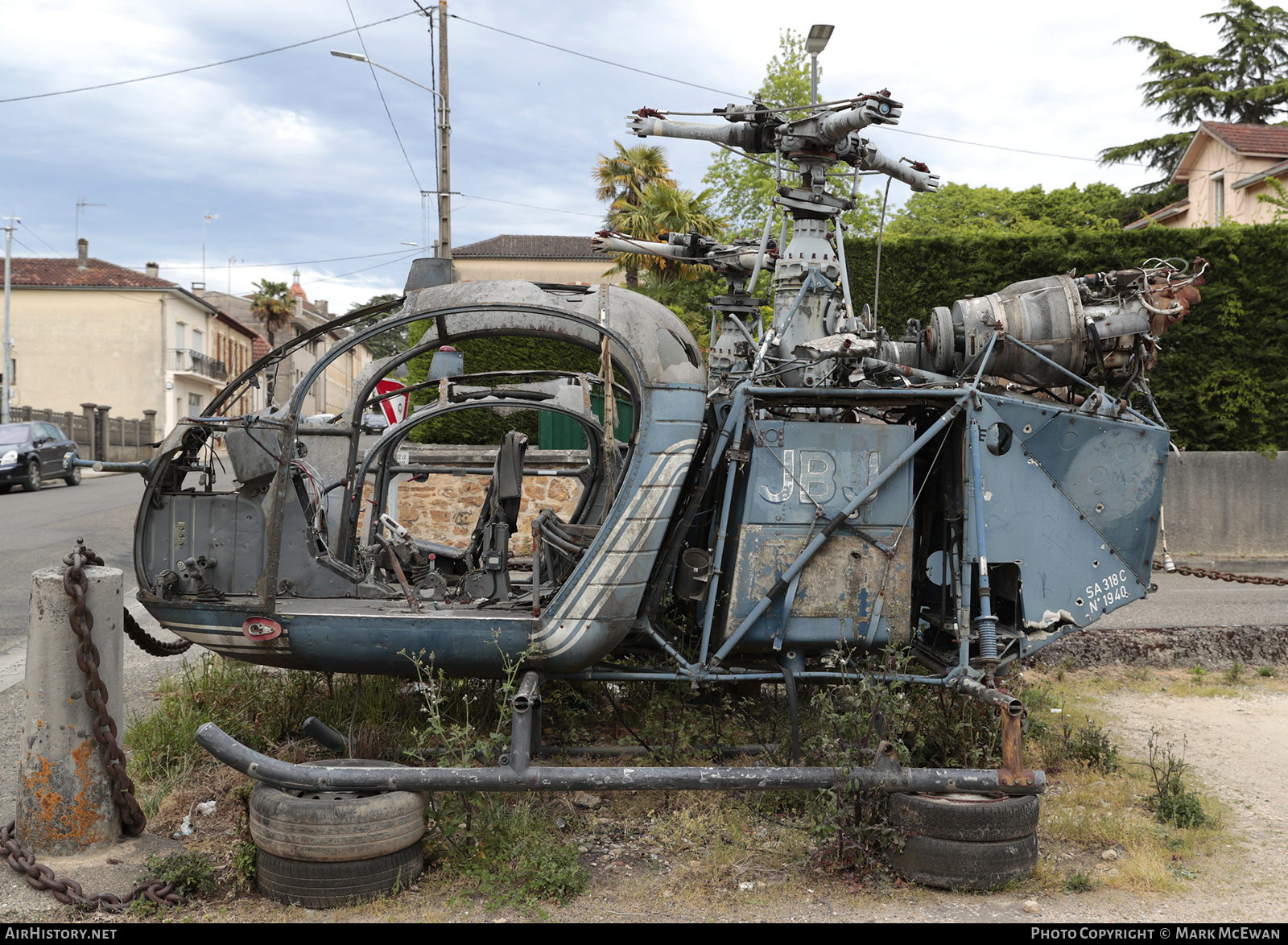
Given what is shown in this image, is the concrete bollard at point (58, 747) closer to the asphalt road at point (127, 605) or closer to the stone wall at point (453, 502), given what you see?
Answer: the asphalt road at point (127, 605)

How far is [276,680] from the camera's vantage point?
6.02 metres

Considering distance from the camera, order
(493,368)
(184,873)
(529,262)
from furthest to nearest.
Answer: (529,262), (493,368), (184,873)

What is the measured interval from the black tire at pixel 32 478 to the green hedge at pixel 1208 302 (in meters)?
18.7

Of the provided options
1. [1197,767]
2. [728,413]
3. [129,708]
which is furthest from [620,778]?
[129,708]

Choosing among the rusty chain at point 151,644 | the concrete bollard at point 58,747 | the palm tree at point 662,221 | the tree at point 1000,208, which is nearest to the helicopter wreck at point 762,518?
the concrete bollard at point 58,747

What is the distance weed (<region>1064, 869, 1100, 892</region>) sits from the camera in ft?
13.2

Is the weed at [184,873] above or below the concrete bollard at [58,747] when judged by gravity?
below

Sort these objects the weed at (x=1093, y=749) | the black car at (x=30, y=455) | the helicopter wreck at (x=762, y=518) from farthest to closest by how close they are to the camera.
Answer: the black car at (x=30, y=455) < the weed at (x=1093, y=749) < the helicopter wreck at (x=762, y=518)

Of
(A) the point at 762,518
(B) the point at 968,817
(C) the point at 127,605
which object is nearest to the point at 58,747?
(A) the point at 762,518

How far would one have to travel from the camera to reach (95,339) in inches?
1780

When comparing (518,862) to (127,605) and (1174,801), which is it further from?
(127,605)

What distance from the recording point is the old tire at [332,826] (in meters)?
3.84

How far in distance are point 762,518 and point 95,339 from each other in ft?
160

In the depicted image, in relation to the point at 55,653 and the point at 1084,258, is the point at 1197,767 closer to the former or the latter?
the point at 55,653
